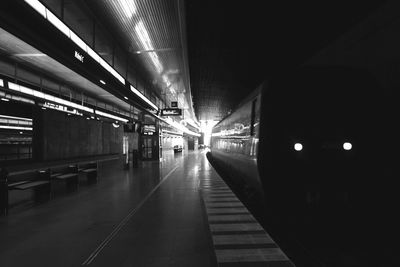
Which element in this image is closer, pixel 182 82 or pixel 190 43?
pixel 190 43

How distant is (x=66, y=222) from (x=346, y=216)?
526 cm

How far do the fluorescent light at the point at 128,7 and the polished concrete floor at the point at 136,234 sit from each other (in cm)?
472

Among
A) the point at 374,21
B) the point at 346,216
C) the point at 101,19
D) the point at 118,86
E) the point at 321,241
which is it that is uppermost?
the point at 101,19

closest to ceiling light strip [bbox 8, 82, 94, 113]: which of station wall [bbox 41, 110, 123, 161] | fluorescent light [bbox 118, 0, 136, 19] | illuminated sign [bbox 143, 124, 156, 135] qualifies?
station wall [bbox 41, 110, 123, 161]

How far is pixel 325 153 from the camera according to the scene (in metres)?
4.89

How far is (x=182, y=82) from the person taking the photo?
14336 millimetres

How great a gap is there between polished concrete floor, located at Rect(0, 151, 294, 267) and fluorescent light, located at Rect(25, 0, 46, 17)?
3.67m

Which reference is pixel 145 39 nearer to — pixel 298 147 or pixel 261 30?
pixel 261 30

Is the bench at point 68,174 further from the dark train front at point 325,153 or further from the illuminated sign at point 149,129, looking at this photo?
the illuminated sign at point 149,129

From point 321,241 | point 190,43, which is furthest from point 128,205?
point 190,43

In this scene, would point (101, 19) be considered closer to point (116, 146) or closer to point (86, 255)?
point (86, 255)

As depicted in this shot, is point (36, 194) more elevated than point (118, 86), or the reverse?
point (118, 86)

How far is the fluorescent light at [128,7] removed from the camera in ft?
20.6

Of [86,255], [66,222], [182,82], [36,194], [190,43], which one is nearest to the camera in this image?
[86,255]
